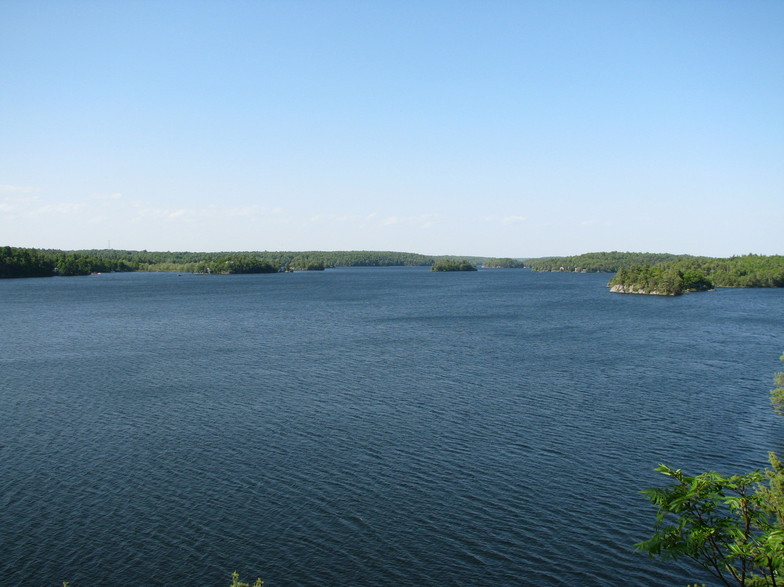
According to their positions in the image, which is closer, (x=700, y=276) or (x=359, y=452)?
(x=359, y=452)

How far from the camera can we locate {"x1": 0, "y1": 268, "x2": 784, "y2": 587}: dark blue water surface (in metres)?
17.1

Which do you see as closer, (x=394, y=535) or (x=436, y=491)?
(x=394, y=535)

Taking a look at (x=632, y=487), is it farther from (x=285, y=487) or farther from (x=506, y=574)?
(x=285, y=487)

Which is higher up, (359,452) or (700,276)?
(700,276)

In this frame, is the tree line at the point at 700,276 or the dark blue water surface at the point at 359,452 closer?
the dark blue water surface at the point at 359,452

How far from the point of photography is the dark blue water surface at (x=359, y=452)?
17125 mm

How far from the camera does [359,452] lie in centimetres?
2488

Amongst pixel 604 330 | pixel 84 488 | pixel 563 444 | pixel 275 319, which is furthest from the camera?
pixel 275 319

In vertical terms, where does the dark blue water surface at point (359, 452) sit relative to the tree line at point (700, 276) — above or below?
below

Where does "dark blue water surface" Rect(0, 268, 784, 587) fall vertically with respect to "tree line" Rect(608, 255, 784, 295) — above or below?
below

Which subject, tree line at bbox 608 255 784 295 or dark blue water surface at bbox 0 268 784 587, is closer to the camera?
dark blue water surface at bbox 0 268 784 587

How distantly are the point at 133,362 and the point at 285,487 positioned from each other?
26843 mm

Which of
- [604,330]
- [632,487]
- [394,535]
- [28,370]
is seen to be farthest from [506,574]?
[604,330]

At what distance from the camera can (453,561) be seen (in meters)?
17.0
